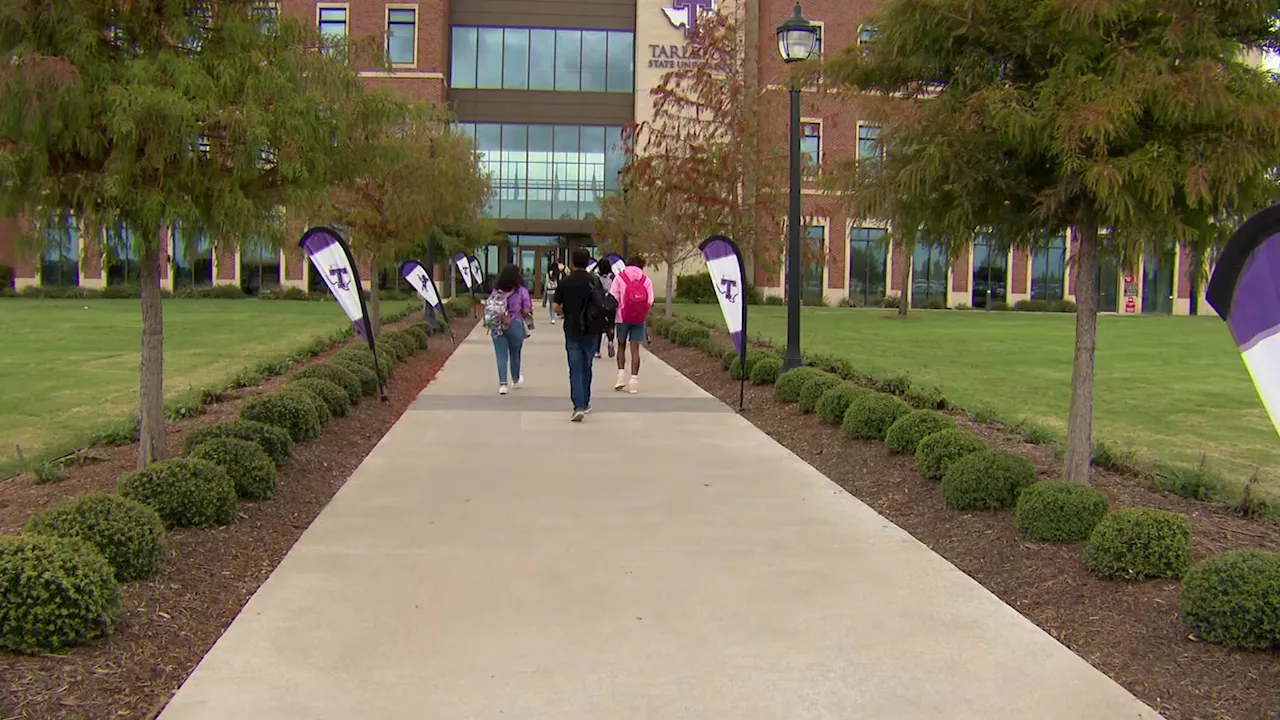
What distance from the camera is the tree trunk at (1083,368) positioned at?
256 inches

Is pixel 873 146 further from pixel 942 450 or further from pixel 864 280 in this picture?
pixel 864 280

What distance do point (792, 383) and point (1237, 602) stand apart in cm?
751

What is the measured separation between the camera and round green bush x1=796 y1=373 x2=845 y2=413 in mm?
10742

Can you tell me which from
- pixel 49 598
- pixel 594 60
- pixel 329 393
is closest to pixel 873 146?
pixel 49 598

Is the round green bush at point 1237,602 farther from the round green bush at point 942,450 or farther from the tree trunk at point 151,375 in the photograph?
the tree trunk at point 151,375

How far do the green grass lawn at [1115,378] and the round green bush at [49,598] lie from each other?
7.72m

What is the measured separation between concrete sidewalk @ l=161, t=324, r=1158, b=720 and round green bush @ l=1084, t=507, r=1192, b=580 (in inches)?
24.7

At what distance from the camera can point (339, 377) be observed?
35.5 ft

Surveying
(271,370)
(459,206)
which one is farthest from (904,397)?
(459,206)

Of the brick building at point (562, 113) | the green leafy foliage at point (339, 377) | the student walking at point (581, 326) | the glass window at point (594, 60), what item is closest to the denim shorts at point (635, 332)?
the student walking at point (581, 326)

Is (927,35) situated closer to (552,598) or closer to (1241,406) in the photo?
(552,598)

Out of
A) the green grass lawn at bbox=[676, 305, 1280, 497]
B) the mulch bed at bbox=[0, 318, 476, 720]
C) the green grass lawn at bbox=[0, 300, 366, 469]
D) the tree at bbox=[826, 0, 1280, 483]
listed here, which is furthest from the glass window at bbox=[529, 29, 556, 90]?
the tree at bbox=[826, 0, 1280, 483]

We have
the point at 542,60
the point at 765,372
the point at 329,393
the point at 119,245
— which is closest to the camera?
the point at 119,245

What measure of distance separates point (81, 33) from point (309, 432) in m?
3.55
